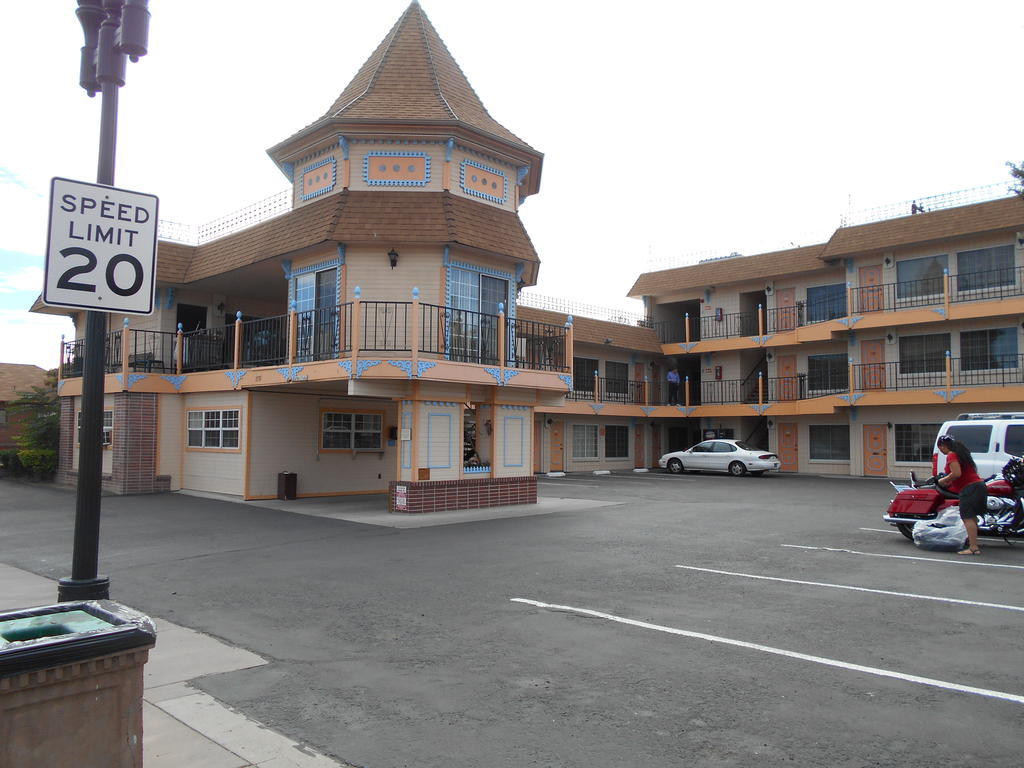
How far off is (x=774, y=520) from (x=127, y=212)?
44.2 feet

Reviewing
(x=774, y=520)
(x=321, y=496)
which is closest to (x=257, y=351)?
(x=321, y=496)

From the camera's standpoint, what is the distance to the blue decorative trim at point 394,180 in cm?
1761

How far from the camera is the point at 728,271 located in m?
35.0

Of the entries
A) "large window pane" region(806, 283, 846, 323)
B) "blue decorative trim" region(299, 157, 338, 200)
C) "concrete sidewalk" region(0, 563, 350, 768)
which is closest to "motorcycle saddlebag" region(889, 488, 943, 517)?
"concrete sidewalk" region(0, 563, 350, 768)

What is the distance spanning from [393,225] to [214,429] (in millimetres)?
7766

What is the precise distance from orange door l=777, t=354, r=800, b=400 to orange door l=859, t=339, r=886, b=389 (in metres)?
3.08

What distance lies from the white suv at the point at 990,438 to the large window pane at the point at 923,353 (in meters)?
15.6

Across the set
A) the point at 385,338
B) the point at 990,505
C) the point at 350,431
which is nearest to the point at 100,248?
the point at 385,338

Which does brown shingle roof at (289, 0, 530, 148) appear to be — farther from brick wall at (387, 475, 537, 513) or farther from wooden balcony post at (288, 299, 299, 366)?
brick wall at (387, 475, 537, 513)

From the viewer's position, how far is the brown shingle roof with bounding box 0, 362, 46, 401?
41891mm

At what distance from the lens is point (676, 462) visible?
107 ft

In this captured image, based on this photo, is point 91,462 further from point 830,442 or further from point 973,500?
point 830,442

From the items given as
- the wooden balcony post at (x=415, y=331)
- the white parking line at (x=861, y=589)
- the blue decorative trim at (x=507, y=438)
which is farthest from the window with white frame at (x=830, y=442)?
the white parking line at (x=861, y=589)

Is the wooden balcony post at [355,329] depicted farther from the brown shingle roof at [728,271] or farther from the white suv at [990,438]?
the brown shingle roof at [728,271]
